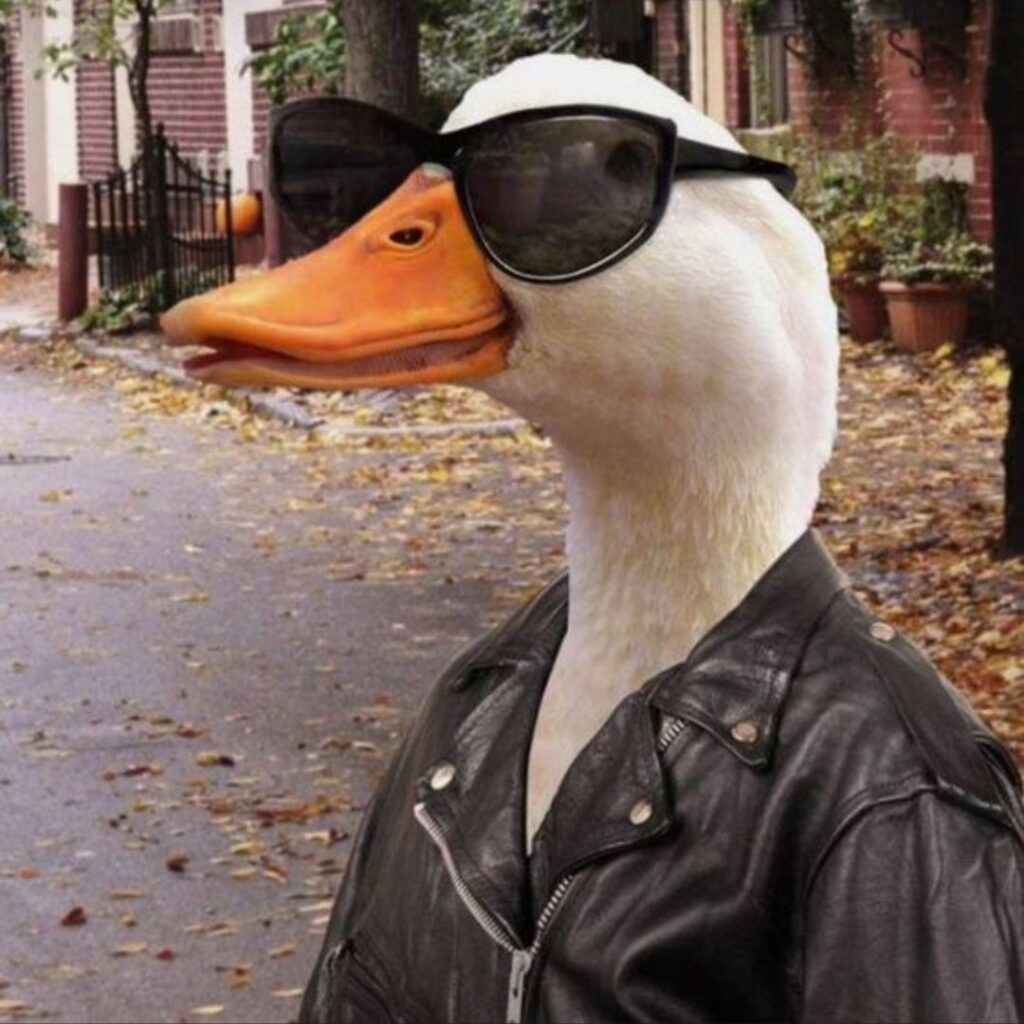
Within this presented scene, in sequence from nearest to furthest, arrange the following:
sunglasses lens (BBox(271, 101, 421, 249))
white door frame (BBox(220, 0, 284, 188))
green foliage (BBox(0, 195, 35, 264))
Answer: sunglasses lens (BBox(271, 101, 421, 249)) < white door frame (BBox(220, 0, 284, 188)) < green foliage (BBox(0, 195, 35, 264))

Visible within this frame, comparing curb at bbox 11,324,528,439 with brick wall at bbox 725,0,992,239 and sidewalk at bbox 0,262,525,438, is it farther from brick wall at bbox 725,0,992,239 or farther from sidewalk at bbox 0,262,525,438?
brick wall at bbox 725,0,992,239

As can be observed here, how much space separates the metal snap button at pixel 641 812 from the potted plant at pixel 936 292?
53.8 ft

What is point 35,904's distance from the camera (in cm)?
680

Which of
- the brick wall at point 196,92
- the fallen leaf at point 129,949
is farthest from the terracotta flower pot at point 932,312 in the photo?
the brick wall at point 196,92

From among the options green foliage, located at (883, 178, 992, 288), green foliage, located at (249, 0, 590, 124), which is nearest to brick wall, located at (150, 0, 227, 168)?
green foliage, located at (249, 0, 590, 124)

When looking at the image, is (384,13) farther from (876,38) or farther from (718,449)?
(718,449)

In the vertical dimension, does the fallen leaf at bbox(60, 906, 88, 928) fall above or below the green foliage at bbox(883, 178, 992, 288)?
below

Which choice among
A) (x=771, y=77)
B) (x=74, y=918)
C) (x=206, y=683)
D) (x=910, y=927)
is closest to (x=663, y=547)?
(x=910, y=927)

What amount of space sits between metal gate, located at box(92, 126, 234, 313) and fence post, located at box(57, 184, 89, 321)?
0.13 m

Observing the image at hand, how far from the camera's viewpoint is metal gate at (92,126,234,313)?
23422mm

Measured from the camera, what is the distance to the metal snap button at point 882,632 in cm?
193

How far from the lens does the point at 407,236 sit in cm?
192

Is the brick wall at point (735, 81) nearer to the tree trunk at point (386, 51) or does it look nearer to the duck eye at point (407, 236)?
the tree trunk at point (386, 51)

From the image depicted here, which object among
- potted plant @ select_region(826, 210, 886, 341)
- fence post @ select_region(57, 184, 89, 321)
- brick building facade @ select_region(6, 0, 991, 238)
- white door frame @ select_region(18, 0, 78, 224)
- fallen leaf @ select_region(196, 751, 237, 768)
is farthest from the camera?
white door frame @ select_region(18, 0, 78, 224)
